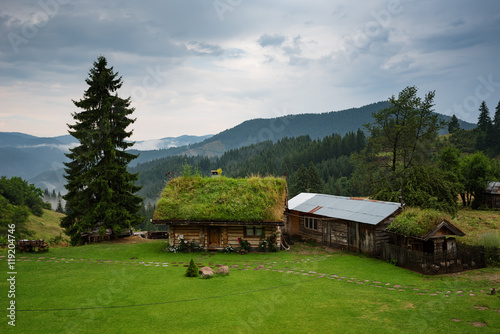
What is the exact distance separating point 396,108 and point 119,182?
3125cm

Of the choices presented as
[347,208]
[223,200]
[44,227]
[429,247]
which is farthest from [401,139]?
[44,227]

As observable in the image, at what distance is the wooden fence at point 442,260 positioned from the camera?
60.6 feet

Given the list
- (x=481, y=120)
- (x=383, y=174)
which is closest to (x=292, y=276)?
(x=383, y=174)

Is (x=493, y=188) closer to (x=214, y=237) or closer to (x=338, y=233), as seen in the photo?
(x=338, y=233)

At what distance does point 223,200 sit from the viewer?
81.6ft

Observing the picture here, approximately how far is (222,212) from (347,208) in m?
10.2

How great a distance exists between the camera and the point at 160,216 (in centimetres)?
2408

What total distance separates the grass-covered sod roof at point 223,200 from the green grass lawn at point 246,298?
11.7ft

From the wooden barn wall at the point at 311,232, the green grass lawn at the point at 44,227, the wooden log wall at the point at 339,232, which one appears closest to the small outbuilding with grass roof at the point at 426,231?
the wooden log wall at the point at 339,232

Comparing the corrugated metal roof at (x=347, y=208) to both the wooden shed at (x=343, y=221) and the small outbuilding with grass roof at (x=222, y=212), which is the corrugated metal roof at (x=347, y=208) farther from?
the small outbuilding with grass roof at (x=222, y=212)

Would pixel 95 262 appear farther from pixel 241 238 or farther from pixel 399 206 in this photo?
pixel 399 206

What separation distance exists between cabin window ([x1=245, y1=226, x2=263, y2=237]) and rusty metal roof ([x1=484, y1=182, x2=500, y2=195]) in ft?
142

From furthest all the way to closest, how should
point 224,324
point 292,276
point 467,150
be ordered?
point 467,150 → point 292,276 → point 224,324

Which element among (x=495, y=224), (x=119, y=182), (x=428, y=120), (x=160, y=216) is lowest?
(x=495, y=224)
